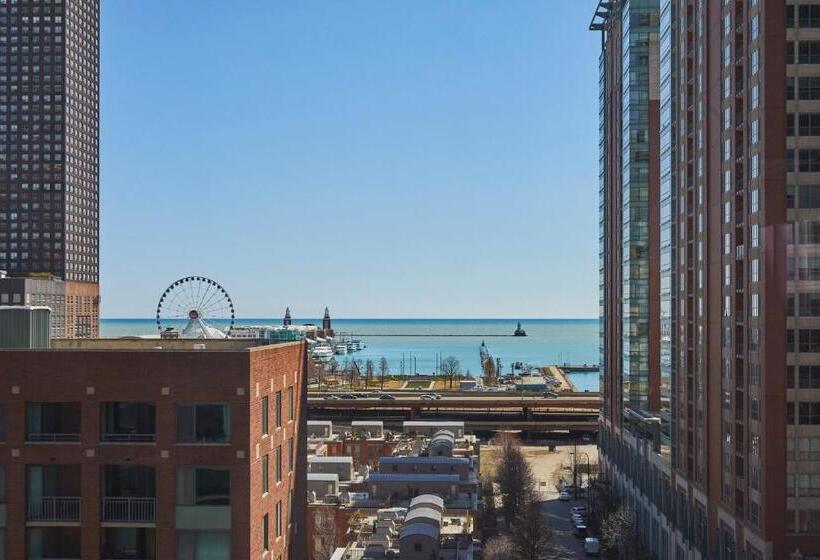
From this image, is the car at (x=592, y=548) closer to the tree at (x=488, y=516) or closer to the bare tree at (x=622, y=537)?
the bare tree at (x=622, y=537)

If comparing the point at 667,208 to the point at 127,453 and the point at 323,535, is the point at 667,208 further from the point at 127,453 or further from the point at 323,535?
the point at 127,453

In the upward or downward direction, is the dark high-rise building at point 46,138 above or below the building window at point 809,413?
above

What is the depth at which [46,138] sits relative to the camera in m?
174

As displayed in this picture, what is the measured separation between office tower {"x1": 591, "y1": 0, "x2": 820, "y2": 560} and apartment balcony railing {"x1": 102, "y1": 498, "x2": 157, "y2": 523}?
3288 centimetres

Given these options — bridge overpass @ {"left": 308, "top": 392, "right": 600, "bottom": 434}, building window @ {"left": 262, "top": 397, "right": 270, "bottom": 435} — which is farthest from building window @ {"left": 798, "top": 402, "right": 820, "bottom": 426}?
bridge overpass @ {"left": 308, "top": 392, "right": 600, "bottom": 434}

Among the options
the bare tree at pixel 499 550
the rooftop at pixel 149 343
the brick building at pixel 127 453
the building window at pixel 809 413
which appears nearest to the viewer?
the brick building at pixel 127 453

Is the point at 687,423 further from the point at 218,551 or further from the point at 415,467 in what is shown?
the point at 218,551

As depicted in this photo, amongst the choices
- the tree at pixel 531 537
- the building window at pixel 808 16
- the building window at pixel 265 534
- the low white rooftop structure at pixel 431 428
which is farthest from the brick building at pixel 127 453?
the low white rooftop structure at pixel 431 428

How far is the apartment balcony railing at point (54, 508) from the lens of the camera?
26062 millimetres

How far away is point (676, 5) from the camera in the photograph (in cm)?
6550

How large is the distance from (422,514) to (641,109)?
44.2 m

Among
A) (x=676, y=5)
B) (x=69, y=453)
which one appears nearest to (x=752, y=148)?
(x=676, y=5)

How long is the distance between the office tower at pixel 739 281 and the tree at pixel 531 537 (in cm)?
891

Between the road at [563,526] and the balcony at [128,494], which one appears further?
the road at [563,526]
